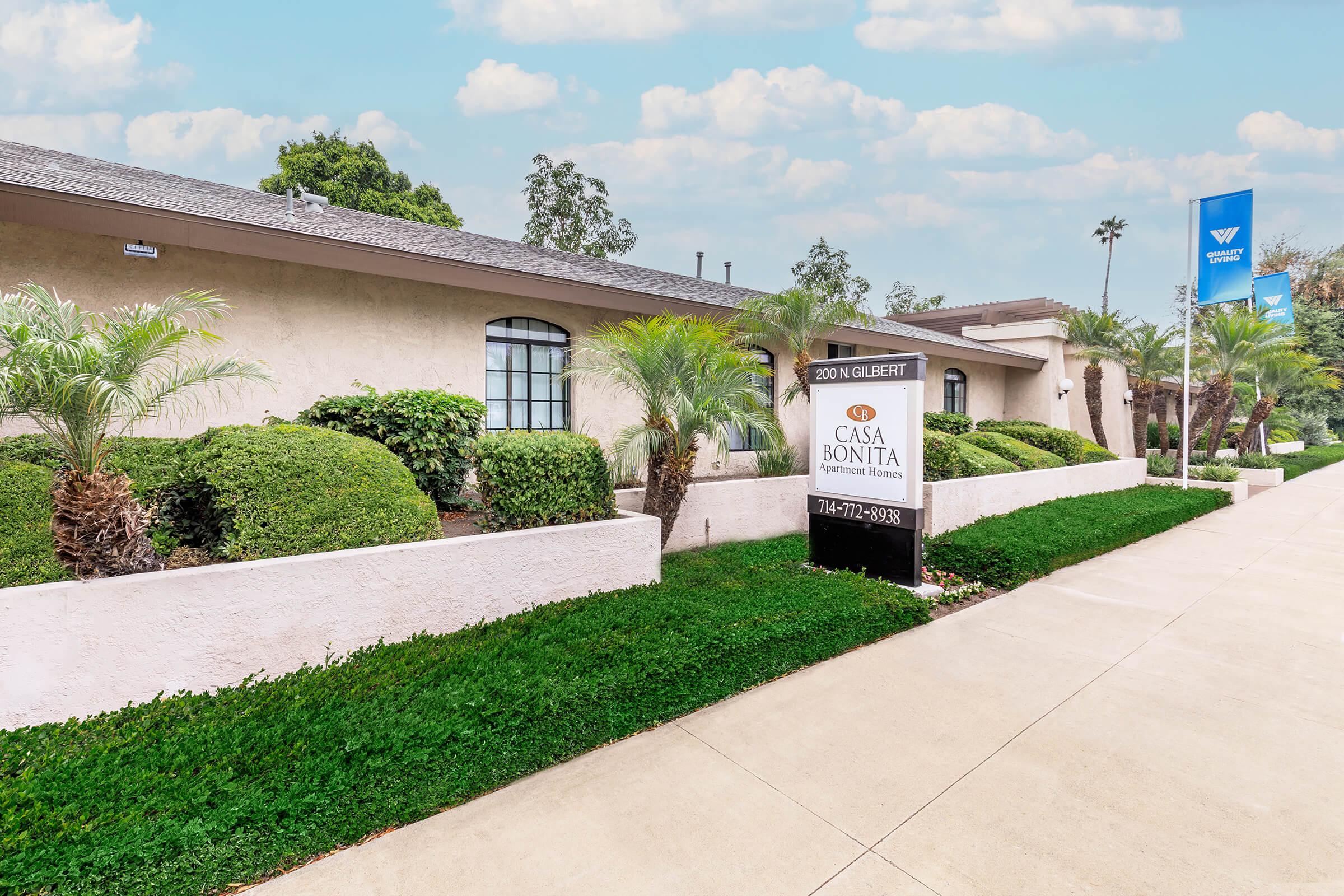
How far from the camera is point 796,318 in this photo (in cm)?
1094

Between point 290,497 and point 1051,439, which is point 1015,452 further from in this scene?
point 290,497

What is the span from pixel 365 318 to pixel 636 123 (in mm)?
26440

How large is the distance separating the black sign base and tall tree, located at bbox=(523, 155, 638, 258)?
75.6 ft

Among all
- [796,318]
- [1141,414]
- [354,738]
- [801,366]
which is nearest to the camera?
[354,738]

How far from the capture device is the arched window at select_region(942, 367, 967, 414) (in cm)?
1658

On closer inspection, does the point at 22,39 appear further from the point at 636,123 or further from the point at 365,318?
the point at 636,123

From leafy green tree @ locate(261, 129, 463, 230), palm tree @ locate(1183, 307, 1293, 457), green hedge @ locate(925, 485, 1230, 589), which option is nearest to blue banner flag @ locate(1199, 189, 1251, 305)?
palm tree @ locate(1183, 307, 1293, 457)

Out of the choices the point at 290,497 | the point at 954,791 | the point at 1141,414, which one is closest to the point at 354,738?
the point at 290,497

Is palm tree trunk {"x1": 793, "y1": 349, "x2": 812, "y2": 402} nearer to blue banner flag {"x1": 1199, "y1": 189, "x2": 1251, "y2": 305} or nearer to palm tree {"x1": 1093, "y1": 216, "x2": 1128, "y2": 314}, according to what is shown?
blue banner flag {"x1": 1199, "y1": 189, "x2": 1251, "y2": 305}

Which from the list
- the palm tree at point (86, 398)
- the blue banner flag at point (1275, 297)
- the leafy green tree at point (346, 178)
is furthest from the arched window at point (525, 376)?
the blue banner flag at point (1275, 297)

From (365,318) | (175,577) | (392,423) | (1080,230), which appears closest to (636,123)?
(365,318)

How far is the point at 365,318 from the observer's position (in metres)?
7.51

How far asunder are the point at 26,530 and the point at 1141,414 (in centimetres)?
2137

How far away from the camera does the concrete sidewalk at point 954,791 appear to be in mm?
2510
